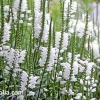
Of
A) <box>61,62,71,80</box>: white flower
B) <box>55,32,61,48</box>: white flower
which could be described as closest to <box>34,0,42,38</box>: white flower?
<box>55,32,61,48</box>: white flower

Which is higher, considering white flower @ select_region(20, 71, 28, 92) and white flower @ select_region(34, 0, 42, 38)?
white flower @ select_region(34, 0, 42, 38)

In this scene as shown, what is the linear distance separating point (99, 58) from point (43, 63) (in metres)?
1.46

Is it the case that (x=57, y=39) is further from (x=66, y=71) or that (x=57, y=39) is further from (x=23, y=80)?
(x=23, y=80)

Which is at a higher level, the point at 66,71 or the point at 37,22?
the point at 37,22

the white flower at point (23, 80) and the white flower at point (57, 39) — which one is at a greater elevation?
the white flower at point (57, 39)

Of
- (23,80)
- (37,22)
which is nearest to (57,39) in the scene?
(37,22)

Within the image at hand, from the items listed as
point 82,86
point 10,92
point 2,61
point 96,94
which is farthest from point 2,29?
point 96,94

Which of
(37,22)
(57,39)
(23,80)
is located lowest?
(23,80)

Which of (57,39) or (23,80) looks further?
(57,39)

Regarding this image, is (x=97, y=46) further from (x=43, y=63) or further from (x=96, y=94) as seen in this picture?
(x=43, y=63)

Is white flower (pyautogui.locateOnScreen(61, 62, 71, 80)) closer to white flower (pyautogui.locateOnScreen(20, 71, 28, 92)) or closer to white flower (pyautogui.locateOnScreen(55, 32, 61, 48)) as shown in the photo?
white flower (pyautogui.locateOnScreen(55, 32, 61, 48))

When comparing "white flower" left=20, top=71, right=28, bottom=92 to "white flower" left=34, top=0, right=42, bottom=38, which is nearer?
"white flower" left=20, top=71, right=28, bottom=92

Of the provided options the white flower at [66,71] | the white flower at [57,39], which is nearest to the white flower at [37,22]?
the white flower at [57,39]

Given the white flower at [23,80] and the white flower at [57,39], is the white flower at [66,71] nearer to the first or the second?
the white flower at [57,39]
